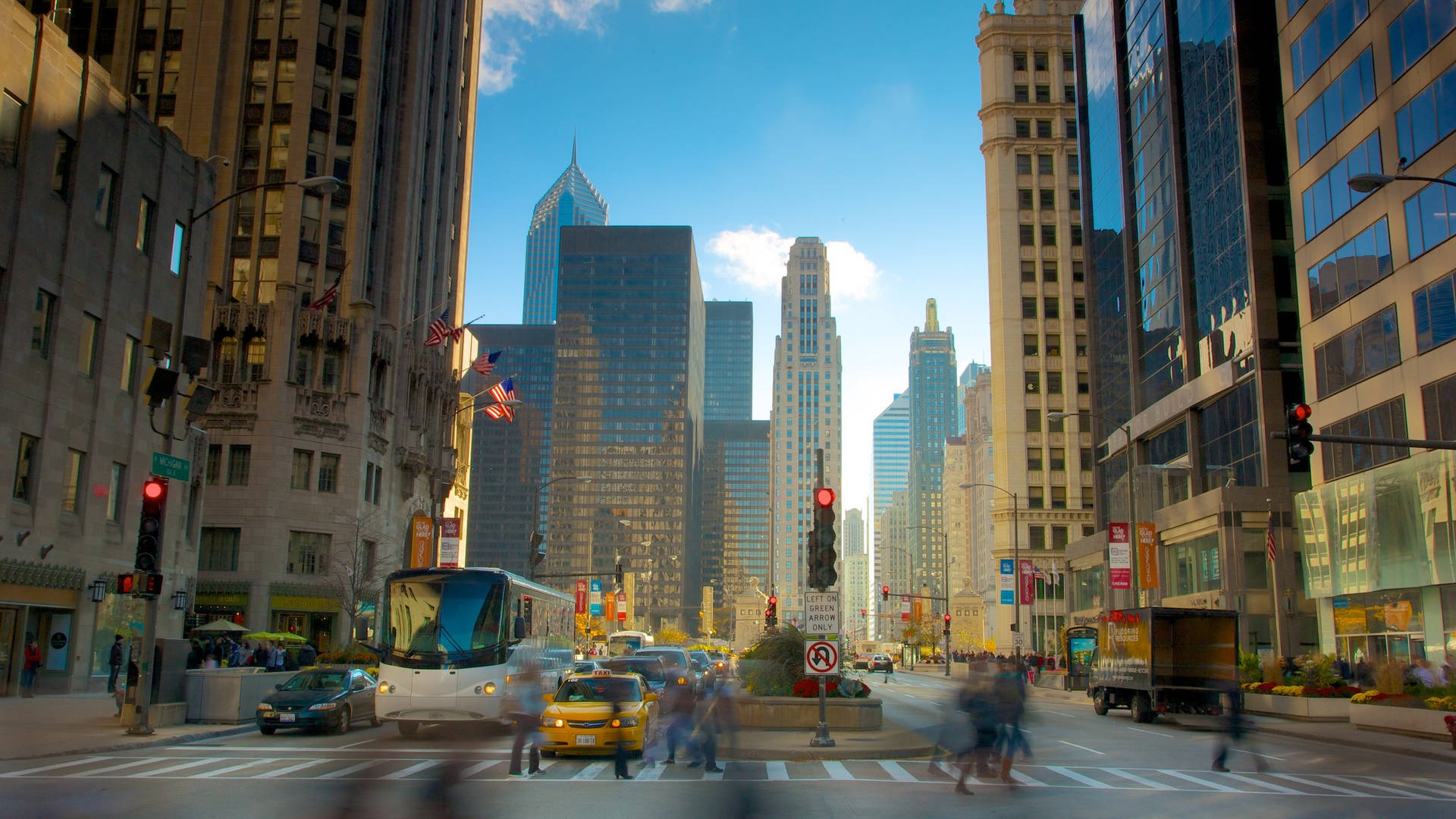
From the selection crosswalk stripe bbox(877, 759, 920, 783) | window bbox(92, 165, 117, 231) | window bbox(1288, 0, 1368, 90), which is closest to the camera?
crosswalk stripe bbox(877, 759, 920, 783)

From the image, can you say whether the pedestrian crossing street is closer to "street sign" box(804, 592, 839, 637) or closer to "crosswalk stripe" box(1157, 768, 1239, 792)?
"crosswalk stripe" box(1157, 768, 1239, 792)

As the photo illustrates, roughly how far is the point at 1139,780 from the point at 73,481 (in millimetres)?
32209

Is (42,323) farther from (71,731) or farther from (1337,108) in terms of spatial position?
(1337,108)

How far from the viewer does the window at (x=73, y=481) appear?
111 ft

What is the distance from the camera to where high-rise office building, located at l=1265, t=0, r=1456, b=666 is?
112 ft

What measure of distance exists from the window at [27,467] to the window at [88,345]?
288 cm

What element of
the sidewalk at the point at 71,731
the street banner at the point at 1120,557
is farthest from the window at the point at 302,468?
the street banner at the point at 1120,557

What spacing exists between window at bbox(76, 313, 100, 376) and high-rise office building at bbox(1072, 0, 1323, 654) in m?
37.7

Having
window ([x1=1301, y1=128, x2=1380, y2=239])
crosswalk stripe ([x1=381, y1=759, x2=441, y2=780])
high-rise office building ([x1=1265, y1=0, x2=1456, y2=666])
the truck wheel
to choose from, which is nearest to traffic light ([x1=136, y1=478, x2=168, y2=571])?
crosswalk stripe ([x1=381, y1=759, x2=441, y2=780])

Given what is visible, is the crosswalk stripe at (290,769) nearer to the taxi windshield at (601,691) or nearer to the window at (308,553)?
the taxi windshield at (601,691)

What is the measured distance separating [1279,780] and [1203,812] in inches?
192

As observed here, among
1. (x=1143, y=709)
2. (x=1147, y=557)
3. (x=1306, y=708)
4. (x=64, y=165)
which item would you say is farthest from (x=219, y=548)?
(x=1306, y=708)

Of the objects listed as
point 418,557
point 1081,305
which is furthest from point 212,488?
point 1081,305

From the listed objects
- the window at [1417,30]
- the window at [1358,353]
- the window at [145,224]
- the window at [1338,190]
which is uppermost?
the window at [1417,30]
